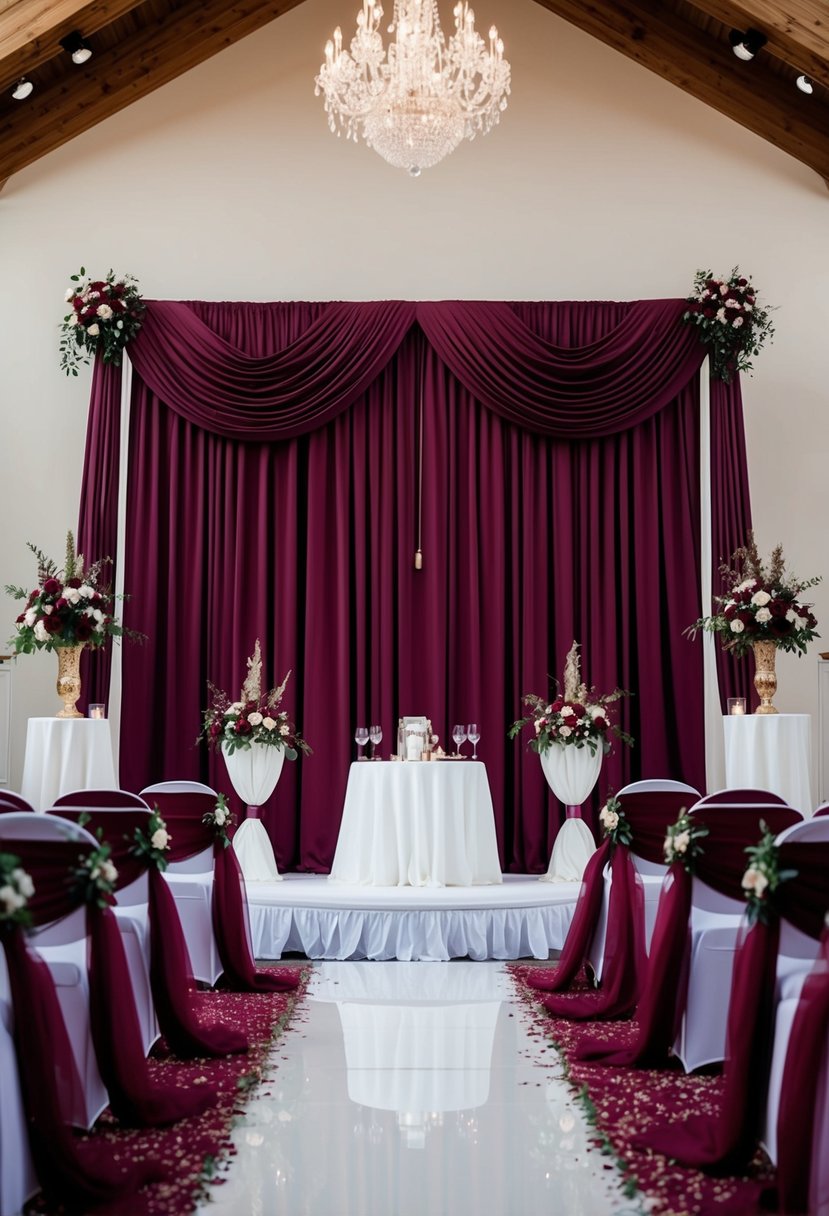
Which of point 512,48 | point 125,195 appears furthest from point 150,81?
point 512,48

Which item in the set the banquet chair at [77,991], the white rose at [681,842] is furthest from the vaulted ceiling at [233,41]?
the banquet chair at [77,991]

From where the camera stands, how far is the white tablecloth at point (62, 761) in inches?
291

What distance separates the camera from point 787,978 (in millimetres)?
3258

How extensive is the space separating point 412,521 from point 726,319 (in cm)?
261

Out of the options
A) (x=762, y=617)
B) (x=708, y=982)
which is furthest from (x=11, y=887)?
(x=762, y=617)

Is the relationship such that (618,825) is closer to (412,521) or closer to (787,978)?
(787,978)

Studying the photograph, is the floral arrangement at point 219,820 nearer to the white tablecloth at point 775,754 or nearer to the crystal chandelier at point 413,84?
the white tablecloth at point 775,754

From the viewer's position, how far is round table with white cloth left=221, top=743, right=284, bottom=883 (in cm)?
767

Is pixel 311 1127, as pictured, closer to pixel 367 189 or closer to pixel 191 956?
pixel 191 956

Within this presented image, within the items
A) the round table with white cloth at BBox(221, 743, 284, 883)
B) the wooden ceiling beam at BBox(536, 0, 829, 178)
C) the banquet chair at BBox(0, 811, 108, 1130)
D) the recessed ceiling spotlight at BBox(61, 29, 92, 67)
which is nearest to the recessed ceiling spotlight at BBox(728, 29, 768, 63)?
the wooden ceiling beam at BBox(536, 0, 829, 178)

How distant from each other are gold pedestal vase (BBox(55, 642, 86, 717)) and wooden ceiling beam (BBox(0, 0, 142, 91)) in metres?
3.72

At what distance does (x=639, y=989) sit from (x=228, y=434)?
5.39 m

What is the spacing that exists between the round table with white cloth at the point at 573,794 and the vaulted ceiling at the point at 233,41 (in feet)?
15.4

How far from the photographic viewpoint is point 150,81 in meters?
9.53
